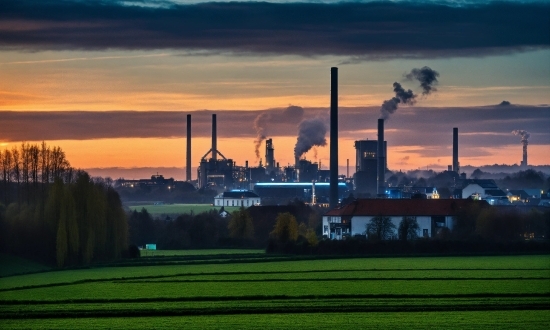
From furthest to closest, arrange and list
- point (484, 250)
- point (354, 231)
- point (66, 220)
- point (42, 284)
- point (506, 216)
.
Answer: point (354, 231)
point (506, 216)
point (484, 250)
point (66, 220)
point (42, 284)

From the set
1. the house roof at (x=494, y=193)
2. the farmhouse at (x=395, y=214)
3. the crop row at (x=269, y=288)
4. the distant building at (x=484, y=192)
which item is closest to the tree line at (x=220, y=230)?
the farmhouse at (x=395, y=214)

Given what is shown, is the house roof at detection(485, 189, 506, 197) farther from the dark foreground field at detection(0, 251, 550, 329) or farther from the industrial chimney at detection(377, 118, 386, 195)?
the dark foreground field at detection(0, 251, 550, 329)

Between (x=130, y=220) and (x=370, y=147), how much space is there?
8248 centimetres

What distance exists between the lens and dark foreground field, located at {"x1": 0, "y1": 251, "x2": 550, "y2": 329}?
131ft

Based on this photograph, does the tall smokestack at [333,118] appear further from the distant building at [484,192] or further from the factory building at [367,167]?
the factory building at [367,167]

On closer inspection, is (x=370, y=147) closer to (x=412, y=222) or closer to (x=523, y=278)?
(x=412, y=222)

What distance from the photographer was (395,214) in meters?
110

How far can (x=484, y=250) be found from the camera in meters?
87.7

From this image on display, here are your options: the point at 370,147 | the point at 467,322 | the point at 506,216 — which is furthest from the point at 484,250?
the point at 370,147

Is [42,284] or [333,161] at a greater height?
[333,161]

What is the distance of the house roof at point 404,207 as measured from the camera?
110688mm

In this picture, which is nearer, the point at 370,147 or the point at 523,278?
the point at 523,278

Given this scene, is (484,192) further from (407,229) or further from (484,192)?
(407,229)

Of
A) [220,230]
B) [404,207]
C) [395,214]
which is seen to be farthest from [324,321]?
[220,230]
